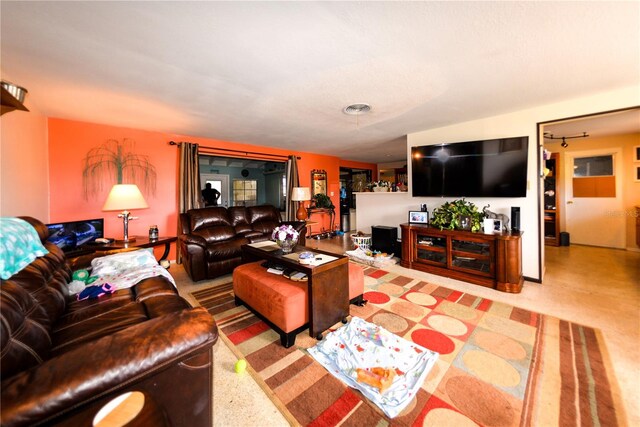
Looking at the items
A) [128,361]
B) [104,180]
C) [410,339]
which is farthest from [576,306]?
[104,180]

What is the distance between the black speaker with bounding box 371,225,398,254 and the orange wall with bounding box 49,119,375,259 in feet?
10.8

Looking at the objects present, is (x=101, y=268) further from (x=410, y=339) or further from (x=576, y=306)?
(x=576, y=306)

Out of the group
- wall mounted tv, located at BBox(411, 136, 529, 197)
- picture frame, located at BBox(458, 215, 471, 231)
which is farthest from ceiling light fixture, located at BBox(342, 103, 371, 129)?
picture frame, located at BBox(458, 215, 471, 231)

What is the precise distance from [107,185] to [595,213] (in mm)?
8450

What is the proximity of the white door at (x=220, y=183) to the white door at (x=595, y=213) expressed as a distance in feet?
28.0

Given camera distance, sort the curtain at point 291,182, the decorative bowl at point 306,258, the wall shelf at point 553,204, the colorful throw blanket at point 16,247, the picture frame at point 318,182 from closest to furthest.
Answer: the colorful throw blanket at point 16,247 < the decorative bowl at point 306,258 < the wall shelf at point 553,204 < the curtain at point 291,182 < the picture frame at point 318,182

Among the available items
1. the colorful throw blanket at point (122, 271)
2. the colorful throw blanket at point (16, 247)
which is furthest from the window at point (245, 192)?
the colorful throw blanket at point (16, 247)

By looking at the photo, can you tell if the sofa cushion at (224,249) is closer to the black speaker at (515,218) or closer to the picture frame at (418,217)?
the picture frame at (418,217)

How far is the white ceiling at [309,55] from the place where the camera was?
1362mm

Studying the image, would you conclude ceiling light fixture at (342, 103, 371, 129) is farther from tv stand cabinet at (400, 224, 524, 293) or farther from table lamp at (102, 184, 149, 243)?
table lamp at (102, 184, 149, 243)

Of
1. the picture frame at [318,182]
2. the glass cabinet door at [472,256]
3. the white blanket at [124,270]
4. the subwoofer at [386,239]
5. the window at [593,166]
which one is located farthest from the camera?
the picture frame at [318,182]

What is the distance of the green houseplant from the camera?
121 inches

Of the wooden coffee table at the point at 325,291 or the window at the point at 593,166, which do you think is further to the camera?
the window at the point at 593,166

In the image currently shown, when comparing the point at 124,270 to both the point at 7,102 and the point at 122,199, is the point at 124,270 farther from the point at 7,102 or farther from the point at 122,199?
the point at 7,102
